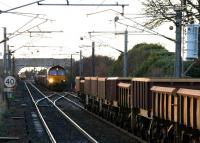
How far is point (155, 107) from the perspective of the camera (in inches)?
814

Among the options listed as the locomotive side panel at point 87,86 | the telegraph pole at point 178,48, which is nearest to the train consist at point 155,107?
the telegraph pole at point 178,48

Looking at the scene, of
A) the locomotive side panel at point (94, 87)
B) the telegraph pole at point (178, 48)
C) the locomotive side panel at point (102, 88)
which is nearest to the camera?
the telegraph pole at point (178, 48)

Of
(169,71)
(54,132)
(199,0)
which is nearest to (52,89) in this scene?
(169,71)

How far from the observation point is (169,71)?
56.4m

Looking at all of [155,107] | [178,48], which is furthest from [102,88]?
[155,107]

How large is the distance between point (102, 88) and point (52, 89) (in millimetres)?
48738

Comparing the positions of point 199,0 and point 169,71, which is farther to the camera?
point 169,71

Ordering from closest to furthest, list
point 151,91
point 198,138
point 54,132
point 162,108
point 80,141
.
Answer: point 198,138 < point 162,108 < point 151,91 < point 80,141 < point 54,132

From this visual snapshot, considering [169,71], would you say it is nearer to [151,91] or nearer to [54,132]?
[54,132]

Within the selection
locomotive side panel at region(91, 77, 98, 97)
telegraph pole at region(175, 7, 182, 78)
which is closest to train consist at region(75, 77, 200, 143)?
locomotive side panel at region(91, 77, 98, 97)

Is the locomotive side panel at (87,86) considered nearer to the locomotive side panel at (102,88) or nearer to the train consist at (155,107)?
the locomotive side panel at (102,88)

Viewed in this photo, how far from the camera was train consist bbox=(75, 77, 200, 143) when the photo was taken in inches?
642

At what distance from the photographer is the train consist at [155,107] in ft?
53.5

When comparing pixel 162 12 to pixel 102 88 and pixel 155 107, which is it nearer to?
pixel 102 88
